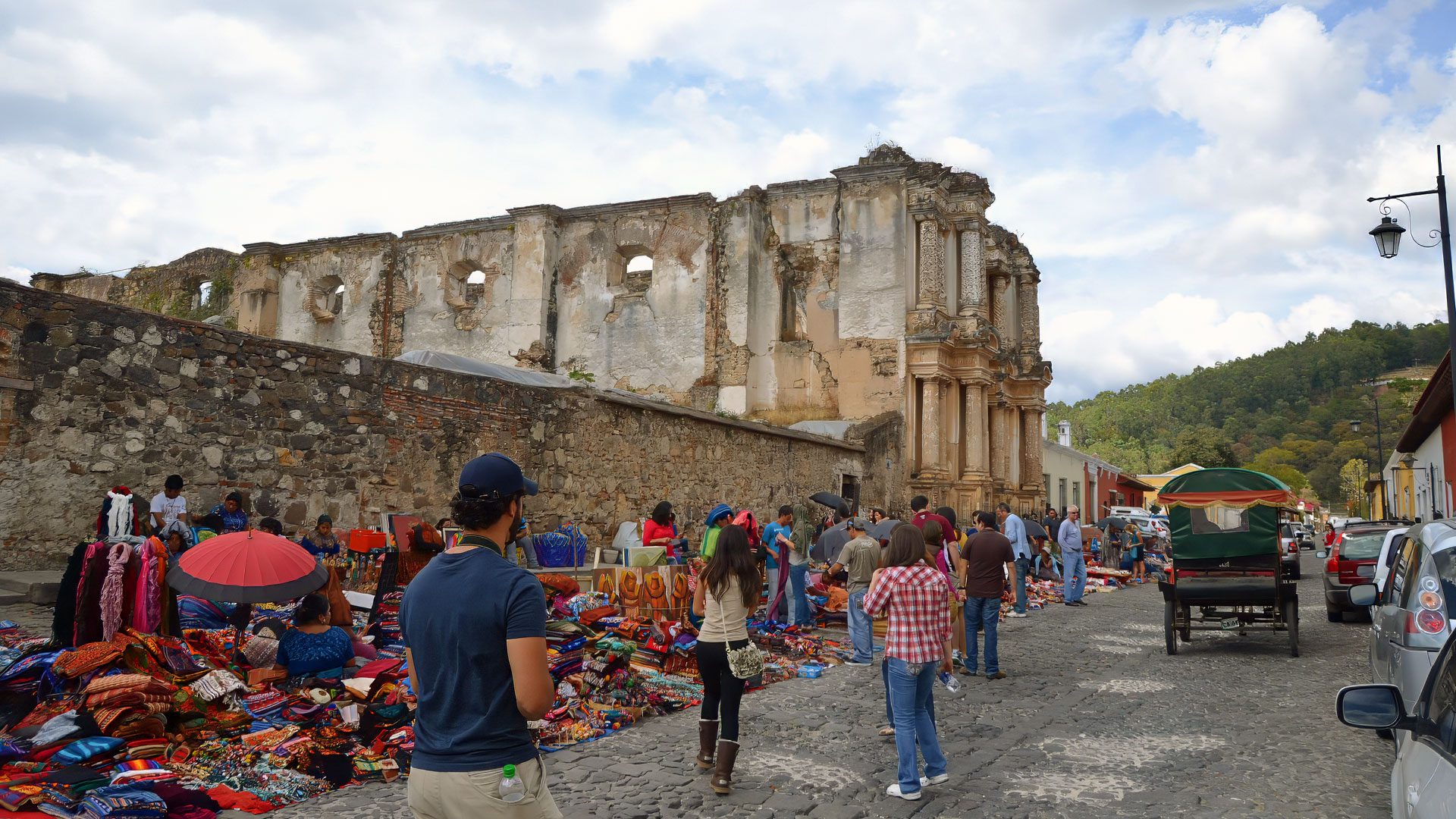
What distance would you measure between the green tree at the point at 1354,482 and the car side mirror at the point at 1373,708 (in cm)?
7433

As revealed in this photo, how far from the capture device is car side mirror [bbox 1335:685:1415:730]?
9.95ft

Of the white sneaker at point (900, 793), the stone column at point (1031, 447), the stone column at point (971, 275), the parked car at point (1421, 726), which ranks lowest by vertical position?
the white sneaker at point (900, 793)

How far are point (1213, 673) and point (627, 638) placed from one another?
6.20 meters

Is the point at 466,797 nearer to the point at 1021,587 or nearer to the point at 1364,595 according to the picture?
the point at 1364,595

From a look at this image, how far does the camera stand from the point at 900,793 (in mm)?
5641

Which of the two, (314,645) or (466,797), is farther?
(314,645)

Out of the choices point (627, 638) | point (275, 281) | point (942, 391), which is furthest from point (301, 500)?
point (275, 281)

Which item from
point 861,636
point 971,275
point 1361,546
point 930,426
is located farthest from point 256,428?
point 971,275

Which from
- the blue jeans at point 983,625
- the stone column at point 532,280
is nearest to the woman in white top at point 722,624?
the blue jeans at point 983,625

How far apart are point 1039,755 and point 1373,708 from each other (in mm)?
3890

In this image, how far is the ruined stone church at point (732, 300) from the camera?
89.9 feet

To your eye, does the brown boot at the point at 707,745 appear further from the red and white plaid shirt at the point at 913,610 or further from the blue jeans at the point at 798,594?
the blue jeans at the point at 798,594

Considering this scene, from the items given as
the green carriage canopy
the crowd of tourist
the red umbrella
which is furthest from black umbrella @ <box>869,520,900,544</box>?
the red umbrella

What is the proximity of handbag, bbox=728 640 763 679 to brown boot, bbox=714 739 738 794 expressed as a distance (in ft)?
1.35
